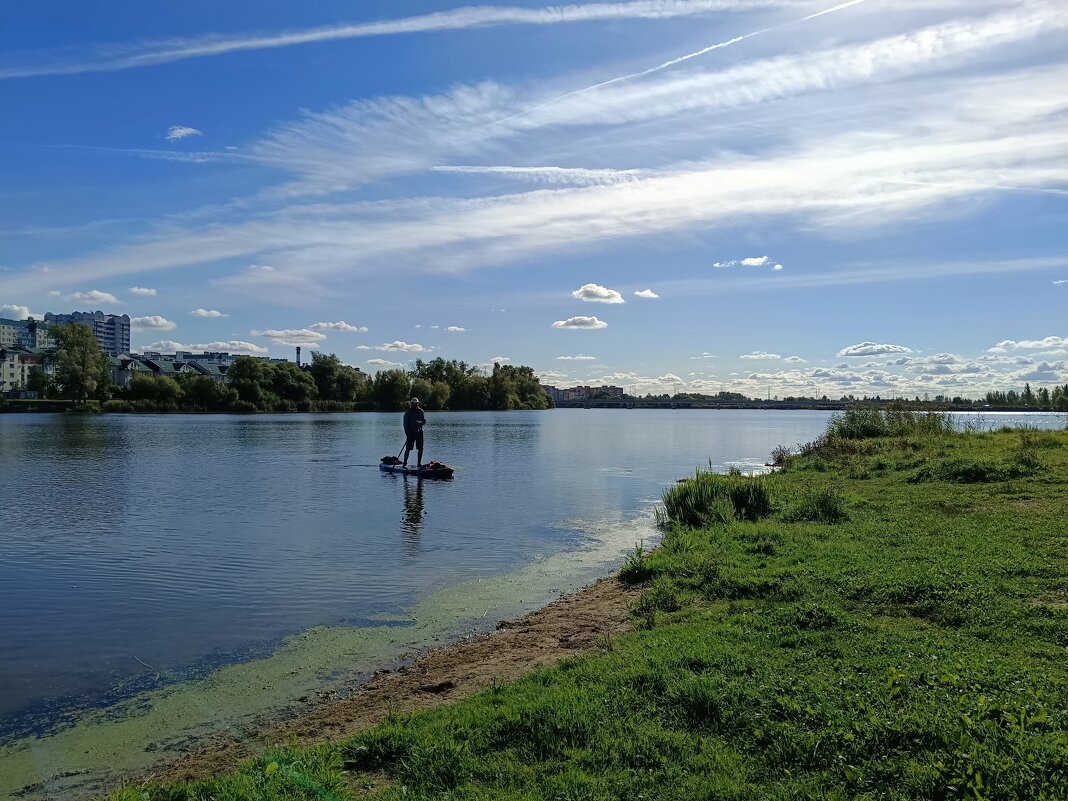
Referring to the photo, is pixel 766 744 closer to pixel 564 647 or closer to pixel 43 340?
pixel 564 647

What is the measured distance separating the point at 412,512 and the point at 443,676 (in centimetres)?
1452

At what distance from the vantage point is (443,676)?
8539 mm

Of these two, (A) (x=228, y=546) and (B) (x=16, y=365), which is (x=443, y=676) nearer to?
(A) (x=228, y=546)

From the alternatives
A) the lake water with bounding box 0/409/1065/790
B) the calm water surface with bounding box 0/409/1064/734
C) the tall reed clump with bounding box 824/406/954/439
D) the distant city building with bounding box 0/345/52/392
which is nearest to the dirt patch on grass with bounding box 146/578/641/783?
the lake water with bounding box 0/409/1065/790

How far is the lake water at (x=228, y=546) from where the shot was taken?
10133 mm

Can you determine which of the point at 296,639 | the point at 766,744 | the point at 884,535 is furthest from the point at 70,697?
the point at 884,535

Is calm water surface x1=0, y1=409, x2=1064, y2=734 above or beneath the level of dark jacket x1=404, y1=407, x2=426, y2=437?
beneath

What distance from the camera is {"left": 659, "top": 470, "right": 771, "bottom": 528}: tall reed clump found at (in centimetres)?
1775

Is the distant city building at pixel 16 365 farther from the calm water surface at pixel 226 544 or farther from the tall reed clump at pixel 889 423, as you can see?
the tall reed clump at pixel 889 423

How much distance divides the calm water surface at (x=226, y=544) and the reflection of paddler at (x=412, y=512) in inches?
4.2

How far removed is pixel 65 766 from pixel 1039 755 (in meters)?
8.06

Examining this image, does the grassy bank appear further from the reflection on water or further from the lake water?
the reflection on water

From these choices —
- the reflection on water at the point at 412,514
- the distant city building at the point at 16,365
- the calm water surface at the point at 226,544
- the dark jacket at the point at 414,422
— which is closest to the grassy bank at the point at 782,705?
the calm water surface at the point at 226,544

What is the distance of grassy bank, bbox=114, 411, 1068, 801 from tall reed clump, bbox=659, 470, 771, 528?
5.48 m
